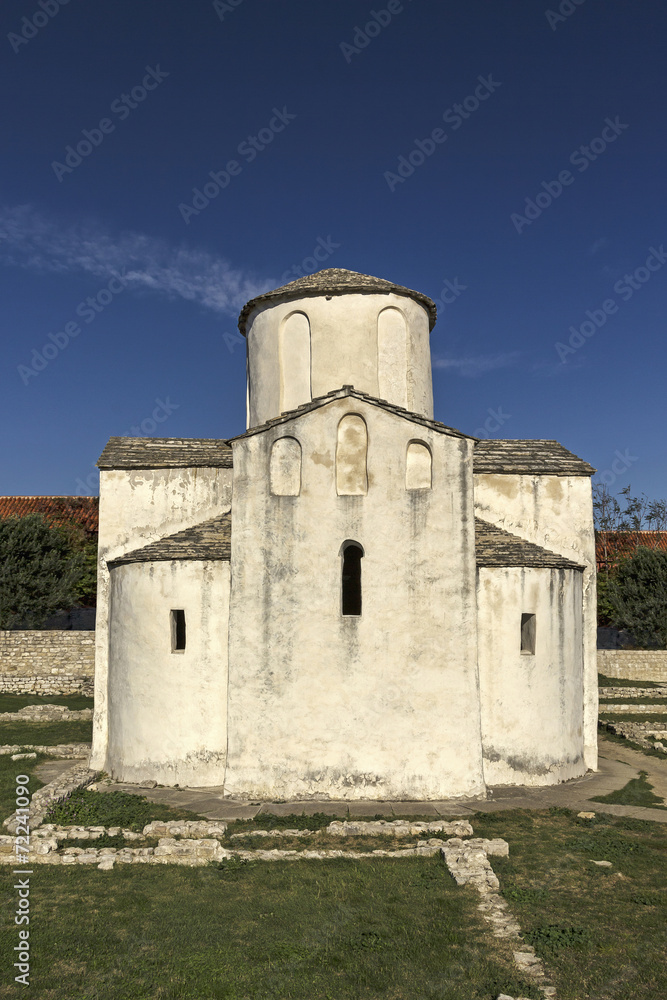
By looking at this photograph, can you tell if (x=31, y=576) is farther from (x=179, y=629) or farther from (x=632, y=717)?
(x=632, y=717)

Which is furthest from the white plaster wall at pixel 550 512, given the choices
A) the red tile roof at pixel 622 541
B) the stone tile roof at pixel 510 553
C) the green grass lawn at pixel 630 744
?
the red tile roof at pixel 622 541

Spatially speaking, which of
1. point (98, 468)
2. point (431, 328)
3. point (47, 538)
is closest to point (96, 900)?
point (98, 468)

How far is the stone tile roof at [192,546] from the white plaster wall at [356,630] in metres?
0.77

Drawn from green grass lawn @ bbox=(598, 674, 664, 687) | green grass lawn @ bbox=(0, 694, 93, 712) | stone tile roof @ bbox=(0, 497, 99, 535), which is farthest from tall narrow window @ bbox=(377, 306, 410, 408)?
stone tile roof @ bbox=(0, 497, 99, 535)

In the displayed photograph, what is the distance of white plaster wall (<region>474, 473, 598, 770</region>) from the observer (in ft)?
50.1

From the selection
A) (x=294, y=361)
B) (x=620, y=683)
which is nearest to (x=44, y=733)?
(x=294, y=361)

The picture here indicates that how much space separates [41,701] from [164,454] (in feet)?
44.1

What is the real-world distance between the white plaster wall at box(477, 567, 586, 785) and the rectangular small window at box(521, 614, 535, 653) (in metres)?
0.12

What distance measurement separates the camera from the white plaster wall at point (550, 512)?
601 inches

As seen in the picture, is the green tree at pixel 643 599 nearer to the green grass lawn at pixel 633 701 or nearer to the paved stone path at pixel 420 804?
the green grass lawn at pixel 633 701

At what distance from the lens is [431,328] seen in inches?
727

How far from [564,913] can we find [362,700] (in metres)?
5.21

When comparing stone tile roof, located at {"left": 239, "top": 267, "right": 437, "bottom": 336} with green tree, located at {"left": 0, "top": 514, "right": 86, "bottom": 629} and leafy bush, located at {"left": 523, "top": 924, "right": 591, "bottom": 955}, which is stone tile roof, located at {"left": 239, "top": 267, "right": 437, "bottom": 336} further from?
green tree, located at {"left": 0, "top": 514, "right": 86, "bottom": 629}

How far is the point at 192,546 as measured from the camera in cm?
1388
